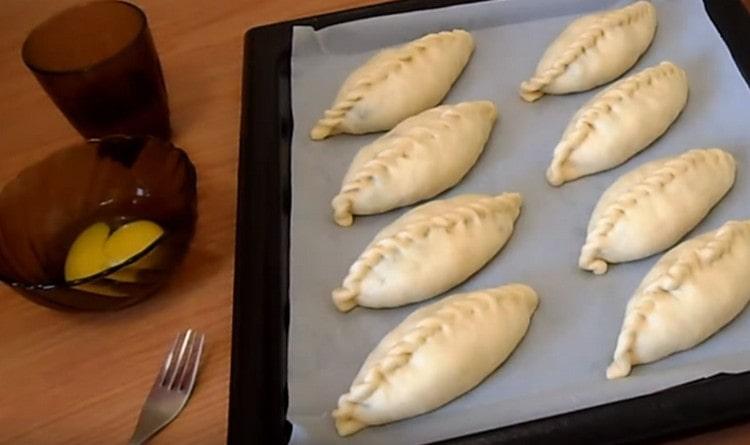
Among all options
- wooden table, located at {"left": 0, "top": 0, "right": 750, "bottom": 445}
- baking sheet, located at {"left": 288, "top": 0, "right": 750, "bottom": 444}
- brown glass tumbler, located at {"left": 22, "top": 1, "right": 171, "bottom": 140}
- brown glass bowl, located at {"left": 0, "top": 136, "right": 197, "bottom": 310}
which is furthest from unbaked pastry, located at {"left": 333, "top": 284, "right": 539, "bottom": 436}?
brown glass tumbler, located at {"left": 22, "top": 1, "right": 171, "bottom": 140}

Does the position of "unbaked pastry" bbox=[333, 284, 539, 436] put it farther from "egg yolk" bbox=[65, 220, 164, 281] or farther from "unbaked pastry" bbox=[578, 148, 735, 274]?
→ "egg yolk" bbox=[65, 220, 164, 281]

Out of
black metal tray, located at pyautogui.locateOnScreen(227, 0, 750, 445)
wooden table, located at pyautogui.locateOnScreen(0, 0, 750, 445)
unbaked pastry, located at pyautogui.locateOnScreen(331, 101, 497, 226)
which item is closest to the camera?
black metal tray, located at pyautogui.locateOnScreen(227, 0, 750, 445)

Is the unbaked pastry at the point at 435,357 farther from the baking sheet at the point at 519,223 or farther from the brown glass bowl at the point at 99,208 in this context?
the brown glass bowl at the point at 99,208

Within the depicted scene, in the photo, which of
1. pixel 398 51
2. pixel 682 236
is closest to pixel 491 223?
pixel 682 236

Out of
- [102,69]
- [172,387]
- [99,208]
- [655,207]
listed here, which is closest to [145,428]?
[172,387]

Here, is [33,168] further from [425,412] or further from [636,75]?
[636,75]

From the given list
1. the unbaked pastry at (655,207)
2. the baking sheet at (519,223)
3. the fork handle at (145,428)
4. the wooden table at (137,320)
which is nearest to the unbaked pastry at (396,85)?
the baking sheet at (519,223)

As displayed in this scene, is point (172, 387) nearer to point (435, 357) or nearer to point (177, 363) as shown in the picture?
point (177, 363)
